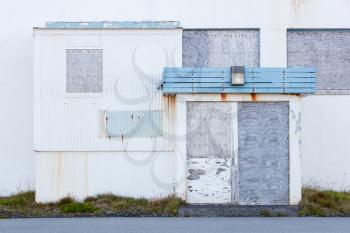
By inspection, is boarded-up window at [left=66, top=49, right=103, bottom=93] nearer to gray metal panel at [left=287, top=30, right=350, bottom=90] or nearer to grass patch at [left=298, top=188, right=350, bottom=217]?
gray metal panel at [left=287, top=30, right=350, bottom=90]

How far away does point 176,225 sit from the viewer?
43.9ft

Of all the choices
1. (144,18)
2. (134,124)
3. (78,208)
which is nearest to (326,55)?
(144,18)

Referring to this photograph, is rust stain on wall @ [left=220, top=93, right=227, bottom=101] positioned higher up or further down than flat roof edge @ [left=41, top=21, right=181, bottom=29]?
further down

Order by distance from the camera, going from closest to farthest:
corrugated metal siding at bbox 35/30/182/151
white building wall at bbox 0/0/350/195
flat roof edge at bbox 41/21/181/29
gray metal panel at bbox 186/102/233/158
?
gray metal panel at bbox 186/102/233/158
corrugated metal siding at bbox 35/30/182/151
flat roof edge at bbox 41/21/181/29
white building wall at bbox 0/0/350/195

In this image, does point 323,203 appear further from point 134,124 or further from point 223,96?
point 134,124

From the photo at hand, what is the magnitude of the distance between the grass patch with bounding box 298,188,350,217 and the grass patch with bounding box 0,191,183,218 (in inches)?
120

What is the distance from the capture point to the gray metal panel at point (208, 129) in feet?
51.8

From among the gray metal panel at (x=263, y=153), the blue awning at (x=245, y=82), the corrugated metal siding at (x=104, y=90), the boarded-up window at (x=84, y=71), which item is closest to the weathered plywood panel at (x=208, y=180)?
the gray metal panel at (x=263, y=153)

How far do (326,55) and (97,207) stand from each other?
804 centimetres

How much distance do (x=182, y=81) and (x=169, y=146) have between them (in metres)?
1.80

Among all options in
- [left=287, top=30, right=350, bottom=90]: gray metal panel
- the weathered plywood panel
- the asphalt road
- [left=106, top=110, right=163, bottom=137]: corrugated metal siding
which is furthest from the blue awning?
[left=287, top=30, right=350, bottom=90]: gray metal panel

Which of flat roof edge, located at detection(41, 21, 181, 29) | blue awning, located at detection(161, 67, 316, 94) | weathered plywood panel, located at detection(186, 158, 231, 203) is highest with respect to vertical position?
flat roof edge, located at detection(41, 21, 181, 29)

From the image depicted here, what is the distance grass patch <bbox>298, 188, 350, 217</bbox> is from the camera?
1530 cm

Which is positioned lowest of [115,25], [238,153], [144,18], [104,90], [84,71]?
[238,153]
